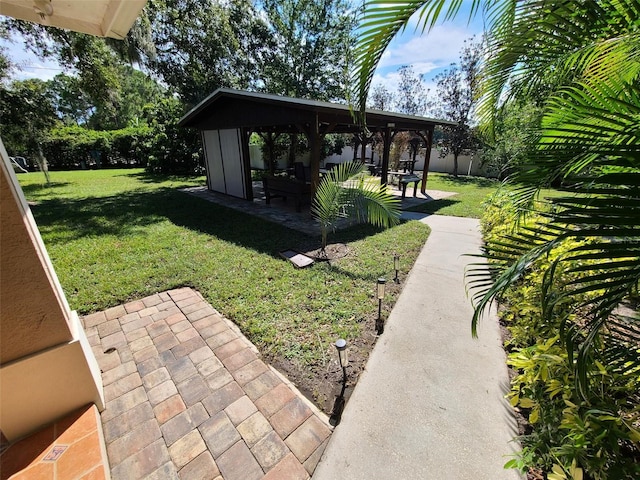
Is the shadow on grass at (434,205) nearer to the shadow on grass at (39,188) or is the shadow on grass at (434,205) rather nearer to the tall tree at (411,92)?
the shadow on grass at (39,188)

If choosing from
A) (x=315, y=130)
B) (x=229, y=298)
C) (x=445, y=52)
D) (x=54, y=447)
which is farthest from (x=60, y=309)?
(x=315, y=130)

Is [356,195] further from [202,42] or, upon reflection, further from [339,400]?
[202,42]

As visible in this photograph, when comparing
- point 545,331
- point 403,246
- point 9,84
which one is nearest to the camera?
point 545,331

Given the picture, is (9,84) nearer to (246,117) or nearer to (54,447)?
(246,117)

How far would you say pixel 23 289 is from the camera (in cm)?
167

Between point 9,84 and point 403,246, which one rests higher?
point 9,84

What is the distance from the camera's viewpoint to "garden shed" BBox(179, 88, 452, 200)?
Result: 6.42 metres

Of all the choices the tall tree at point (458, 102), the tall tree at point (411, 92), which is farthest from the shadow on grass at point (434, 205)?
the tall tree at point (411, 92)

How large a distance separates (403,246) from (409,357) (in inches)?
125

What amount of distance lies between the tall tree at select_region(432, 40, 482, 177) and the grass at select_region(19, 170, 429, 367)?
551 inches

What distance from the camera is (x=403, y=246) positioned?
5.51 metres

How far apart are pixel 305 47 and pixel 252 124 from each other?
41.9 ft

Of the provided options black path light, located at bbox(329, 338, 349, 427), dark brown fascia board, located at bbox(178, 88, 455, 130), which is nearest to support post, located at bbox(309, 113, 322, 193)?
dark brown fascia board, located at bbox(178, 88, 455, 130)

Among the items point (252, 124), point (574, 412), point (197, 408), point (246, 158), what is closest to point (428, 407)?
point (574, 412)
